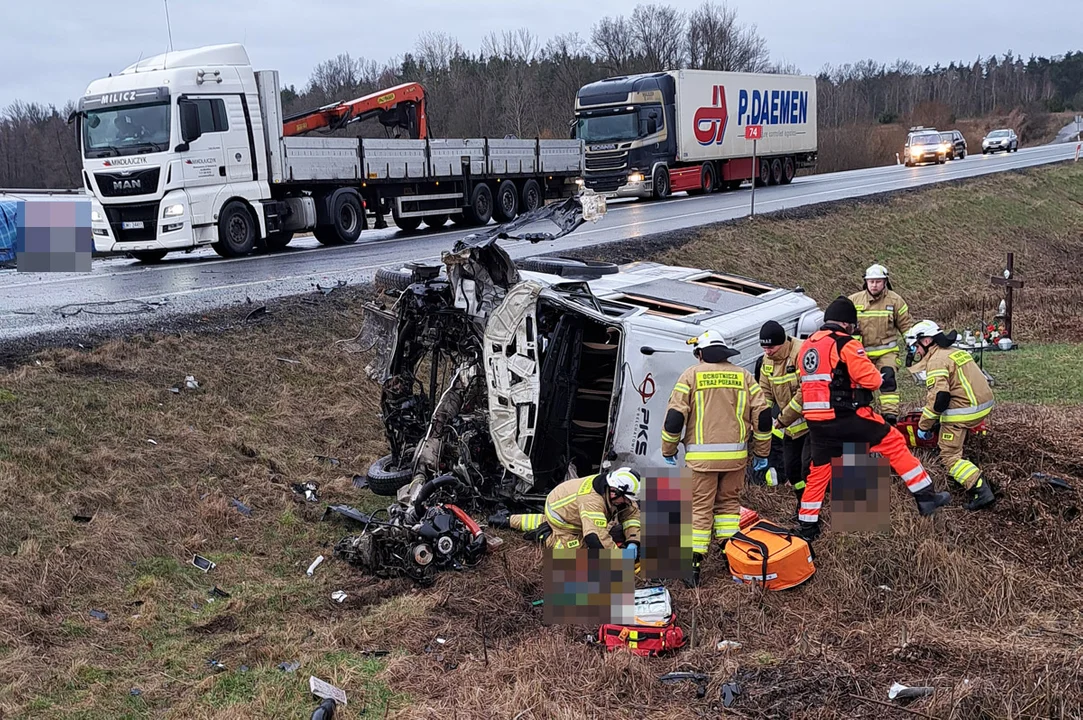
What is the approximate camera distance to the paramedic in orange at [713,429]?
5.65 meters

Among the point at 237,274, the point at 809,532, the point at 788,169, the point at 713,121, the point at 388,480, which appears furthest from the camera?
the point at 788,169

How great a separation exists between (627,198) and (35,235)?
1687 cm

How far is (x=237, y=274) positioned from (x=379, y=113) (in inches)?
354

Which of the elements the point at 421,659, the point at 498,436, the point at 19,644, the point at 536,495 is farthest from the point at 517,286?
the point at 19,644

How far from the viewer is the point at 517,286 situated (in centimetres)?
635

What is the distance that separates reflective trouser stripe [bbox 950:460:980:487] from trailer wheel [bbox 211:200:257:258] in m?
12.1

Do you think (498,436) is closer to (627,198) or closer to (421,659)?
(421,659)

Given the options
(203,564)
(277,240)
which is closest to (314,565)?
(203,564)

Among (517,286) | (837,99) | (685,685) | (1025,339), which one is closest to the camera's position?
(685,685)

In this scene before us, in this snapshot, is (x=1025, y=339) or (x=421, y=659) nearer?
(x=421, y=659)

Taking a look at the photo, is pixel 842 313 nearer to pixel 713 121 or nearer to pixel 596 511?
pixel 596 511

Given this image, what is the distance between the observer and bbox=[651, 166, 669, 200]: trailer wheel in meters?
25.0

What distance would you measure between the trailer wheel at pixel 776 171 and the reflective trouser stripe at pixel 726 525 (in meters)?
26.7

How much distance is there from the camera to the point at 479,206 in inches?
803
